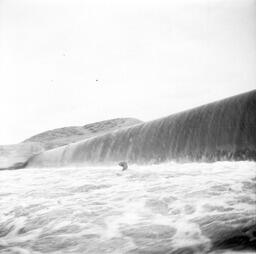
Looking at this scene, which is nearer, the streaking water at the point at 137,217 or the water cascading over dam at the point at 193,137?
the streaking water at the point at 137,217

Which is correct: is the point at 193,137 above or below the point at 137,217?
above

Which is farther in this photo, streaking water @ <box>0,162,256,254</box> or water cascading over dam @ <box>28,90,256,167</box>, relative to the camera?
water cascading over dam @ <box>28,90,256,167</box>

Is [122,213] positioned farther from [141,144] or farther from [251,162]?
[141,144]

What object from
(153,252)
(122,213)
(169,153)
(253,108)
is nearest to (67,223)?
(122,213)

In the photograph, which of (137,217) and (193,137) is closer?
(137,217)
